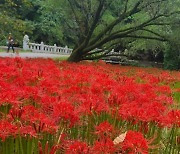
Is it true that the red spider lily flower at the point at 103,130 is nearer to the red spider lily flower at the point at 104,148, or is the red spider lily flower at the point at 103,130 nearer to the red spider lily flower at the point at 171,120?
the red spider lily flower at the point at 104,148

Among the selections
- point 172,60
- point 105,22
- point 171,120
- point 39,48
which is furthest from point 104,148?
point 39,48

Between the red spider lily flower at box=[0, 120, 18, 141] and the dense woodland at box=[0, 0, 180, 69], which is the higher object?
the dense woodland at box=[0, 0, 180, 69]

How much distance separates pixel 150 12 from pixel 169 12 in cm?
92

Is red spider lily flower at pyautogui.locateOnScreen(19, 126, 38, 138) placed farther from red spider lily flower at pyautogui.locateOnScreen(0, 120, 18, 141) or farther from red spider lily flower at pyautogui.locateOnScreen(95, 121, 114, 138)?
red spider lily flower at pyautogui.locateOnScreen(95, 121, 114, 138)

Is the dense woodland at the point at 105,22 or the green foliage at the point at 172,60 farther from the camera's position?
the green foliage at the point at 172,60

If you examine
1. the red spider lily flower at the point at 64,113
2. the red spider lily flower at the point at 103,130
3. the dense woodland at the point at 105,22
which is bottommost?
the red spider lily flower at the point at 103,130

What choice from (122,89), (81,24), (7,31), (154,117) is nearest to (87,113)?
(154,117)

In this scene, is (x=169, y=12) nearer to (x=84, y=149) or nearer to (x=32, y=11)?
(x=84, y=149)

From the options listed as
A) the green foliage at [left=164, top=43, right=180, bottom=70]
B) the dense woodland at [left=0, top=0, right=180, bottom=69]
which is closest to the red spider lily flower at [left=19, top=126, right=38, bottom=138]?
the dense woodland at [left=0, top=0, right=180, bottom=69]

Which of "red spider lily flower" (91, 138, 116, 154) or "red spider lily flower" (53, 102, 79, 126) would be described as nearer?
"red spider lily flower" (91, 138, 116, 154)

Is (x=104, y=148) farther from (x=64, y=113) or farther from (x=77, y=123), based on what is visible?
(x=77, y=123)

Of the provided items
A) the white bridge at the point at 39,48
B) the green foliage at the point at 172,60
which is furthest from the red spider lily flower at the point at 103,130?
the white bridge at the point at 39,48

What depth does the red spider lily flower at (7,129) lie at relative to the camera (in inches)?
95.4

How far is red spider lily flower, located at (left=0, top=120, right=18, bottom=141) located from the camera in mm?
2424
